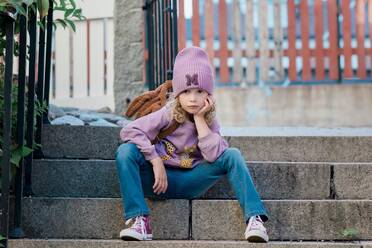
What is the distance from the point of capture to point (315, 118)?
8.52m

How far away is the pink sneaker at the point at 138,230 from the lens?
351cm

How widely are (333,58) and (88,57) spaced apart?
287cm

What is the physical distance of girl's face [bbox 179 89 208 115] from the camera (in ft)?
12.6

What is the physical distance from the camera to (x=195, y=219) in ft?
12.4

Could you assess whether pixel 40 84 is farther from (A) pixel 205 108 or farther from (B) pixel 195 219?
(B) pixel 195 219

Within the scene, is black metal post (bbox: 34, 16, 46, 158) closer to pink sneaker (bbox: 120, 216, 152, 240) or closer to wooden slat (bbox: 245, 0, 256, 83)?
pink sneaker (bbox: 120, 216, 152, 240)

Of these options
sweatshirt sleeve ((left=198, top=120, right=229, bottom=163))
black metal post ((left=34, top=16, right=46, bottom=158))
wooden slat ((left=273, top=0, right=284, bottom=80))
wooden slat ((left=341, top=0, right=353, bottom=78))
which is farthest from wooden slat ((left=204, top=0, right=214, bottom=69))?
sweatshirt sleeve ((left=198, top=120, right=229, bottom=163))

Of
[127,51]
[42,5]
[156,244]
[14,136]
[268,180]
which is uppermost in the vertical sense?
[127,51]

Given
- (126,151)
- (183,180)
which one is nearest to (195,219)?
(183,180)

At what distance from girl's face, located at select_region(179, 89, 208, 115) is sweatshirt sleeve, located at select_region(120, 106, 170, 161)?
11cm

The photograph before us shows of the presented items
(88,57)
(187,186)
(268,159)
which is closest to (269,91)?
(88,57)

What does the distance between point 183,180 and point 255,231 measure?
538 mm

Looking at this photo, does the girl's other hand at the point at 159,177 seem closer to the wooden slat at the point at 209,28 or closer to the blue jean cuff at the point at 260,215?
the blue jean cuff at the point at 260,215

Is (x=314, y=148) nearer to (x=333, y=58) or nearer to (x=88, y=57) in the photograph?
(x=88, y=57)
